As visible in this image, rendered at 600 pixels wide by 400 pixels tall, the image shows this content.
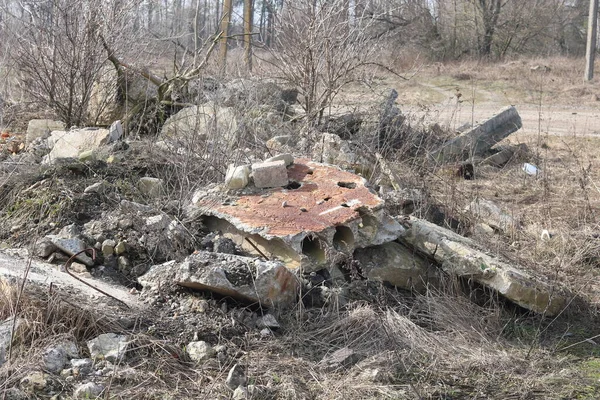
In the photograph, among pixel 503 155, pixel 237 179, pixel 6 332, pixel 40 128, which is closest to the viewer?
pixel 6 332

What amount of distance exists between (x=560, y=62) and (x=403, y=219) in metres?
19.2

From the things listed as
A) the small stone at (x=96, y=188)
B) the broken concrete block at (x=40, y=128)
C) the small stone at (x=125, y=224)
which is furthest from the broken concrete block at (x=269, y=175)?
the broken concrete block at (x=40, y=128)

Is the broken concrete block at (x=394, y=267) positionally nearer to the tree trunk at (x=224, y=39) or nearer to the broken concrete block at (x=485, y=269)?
the broken concrete block at (x=485, y=269)

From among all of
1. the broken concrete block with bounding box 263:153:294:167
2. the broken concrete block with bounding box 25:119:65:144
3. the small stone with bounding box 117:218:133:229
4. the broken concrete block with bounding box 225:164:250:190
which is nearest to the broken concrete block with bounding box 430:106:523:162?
the broken concrete block with bounding box 263:153:294:167

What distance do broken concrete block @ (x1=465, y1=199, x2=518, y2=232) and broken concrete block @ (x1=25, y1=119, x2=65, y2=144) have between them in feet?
15.4

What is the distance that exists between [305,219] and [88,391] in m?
1.86

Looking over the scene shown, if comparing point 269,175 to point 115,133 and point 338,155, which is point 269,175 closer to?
point 338,155

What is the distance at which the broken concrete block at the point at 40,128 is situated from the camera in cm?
777

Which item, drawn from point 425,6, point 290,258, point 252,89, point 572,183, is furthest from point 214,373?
point 425,6

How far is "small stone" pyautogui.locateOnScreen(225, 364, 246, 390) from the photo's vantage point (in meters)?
3.19

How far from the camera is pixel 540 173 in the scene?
802cm

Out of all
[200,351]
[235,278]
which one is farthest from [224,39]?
[200,351]

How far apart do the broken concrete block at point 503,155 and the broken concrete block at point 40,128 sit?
517 cm

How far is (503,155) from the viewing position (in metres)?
9.08
